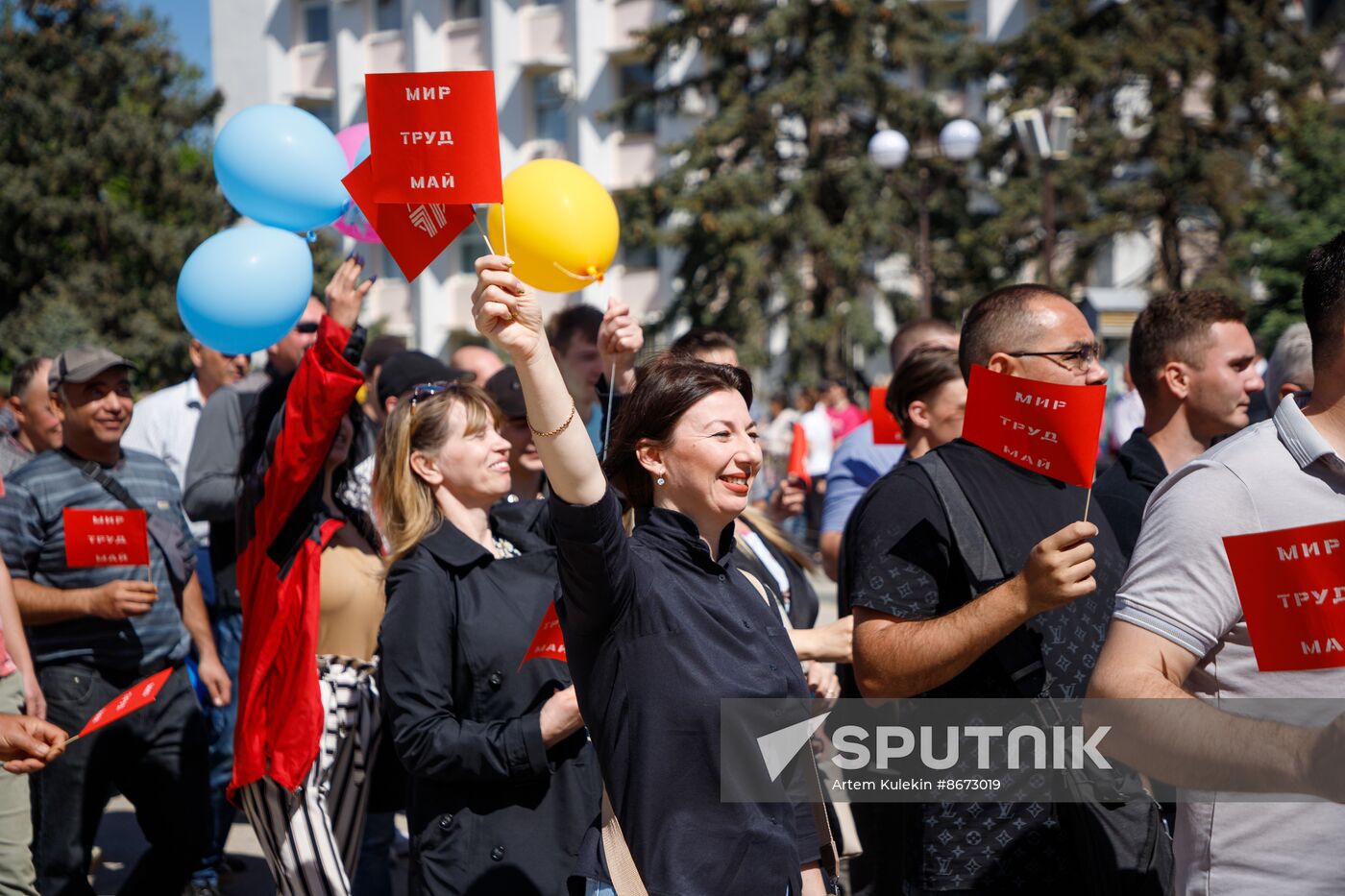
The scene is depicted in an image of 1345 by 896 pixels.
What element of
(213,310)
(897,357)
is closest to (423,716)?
(213,310)

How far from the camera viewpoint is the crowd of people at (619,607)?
2.24 metres

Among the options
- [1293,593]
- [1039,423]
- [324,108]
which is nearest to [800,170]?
[324,108]

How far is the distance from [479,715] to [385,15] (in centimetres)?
3680

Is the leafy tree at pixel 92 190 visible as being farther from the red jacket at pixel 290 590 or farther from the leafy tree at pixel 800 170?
the red jacket at pixel 290 590

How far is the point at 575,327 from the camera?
5.06 meters

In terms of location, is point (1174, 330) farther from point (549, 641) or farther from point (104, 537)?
point (104, 537)

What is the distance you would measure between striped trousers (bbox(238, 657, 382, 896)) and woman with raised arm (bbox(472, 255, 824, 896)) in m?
1.48

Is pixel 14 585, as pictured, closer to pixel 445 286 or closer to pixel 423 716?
pixel 423 716

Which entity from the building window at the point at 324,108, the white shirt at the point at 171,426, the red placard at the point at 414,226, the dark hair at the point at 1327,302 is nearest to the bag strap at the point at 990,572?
the dark hair at the point at 1327,302

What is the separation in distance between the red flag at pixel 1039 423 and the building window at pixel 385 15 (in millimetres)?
36834

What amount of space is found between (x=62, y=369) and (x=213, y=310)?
42.7 inches

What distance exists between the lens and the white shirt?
22.0ft

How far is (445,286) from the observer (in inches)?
1403

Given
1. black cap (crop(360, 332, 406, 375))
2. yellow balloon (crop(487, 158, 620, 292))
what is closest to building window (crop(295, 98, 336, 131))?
black cap (crop(360, 332, 406, 375))
